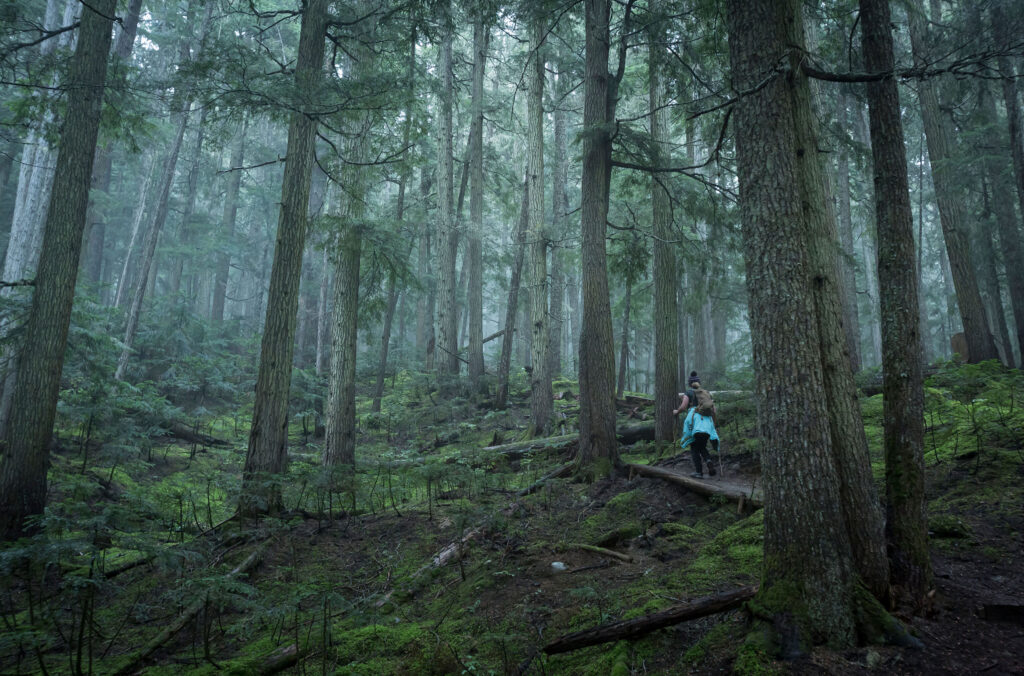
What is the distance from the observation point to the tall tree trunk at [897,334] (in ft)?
13.0

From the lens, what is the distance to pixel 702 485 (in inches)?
297

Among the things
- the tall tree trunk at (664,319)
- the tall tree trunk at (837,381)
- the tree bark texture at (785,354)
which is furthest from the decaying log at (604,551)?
the tall tree trunk at (664,319)

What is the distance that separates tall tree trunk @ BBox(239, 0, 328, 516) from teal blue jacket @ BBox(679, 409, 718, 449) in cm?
638

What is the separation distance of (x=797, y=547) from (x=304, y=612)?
4.35 meters

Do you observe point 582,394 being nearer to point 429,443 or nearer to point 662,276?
point 662,276

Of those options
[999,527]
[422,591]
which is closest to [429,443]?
[422,591]

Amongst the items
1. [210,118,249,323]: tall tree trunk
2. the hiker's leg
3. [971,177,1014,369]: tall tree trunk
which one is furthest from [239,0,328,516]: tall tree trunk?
[210,118,249,323]: tall tree trunk

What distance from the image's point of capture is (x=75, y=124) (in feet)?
26.9

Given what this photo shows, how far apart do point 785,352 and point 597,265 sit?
5.70 m

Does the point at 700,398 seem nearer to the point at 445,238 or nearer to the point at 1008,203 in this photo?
the point at 445,238

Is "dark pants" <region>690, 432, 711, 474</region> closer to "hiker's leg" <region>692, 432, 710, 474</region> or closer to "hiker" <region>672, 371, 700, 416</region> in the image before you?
"hiker's leg" <region>692, 432, 710, 474</region>

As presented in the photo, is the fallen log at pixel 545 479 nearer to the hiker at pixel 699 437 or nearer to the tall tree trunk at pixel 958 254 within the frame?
the hiker at pixel 699 437

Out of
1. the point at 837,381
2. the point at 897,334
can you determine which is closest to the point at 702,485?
the point at 837,381

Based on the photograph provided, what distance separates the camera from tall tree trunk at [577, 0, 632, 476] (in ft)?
29.6
